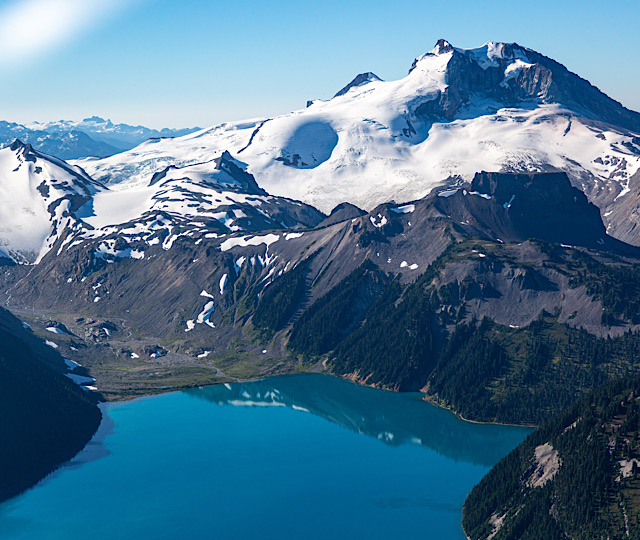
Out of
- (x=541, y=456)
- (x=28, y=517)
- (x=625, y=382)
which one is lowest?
(x=28, y=517)

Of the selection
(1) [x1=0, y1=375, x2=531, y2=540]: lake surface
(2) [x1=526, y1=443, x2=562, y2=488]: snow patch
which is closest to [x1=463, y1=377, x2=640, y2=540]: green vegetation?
(2) [x1=526, y1=443, x2=562, y2=488]: snow patch

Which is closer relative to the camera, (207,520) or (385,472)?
(207,520)

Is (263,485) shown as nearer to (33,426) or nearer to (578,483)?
(33,426)

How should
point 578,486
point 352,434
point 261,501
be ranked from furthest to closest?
point 352,434
point 261,501
point 578,486

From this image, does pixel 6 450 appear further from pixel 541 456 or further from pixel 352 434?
pixel 541 456

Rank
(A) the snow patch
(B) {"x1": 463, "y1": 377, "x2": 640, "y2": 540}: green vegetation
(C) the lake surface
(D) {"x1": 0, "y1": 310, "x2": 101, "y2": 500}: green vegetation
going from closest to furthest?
(B) {"x1": 463, "y1": 377, "x2": 640, "y2": 540}: green vegetation < (A) the snow patch < (C) the lake surface < (D) {"x1": 0, "y1": 310, "x2": 101, "y2": 500}: green vegetation

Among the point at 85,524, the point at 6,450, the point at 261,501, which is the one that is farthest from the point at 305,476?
the point at 6,450

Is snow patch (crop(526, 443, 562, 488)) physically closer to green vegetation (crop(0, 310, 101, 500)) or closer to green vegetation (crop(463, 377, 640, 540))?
green vegetation (crop(463, 377, 640, 540))
